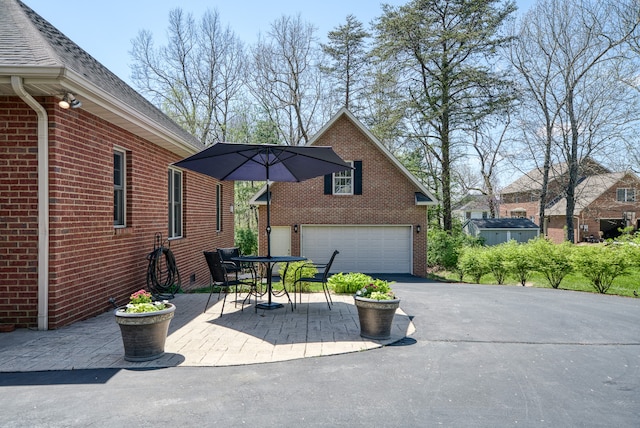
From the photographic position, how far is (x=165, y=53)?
27281 mm

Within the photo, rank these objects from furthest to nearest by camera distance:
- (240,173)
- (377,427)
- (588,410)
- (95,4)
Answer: (95,4)
(240,173)
(588,410)
(377,427)

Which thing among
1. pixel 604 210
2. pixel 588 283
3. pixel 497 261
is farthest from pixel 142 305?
pixel 604 210

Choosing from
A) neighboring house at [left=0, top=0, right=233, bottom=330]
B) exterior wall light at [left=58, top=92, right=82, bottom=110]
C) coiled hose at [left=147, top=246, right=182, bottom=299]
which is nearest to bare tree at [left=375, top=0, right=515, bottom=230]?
coiled hose at [left=147, top=246, right=182, bottom=299]

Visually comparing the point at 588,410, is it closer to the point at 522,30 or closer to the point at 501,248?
the point at 501,248

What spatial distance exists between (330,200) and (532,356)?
12.3 metres

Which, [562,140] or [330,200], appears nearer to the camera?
[330,200]

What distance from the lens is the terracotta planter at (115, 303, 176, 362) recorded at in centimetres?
456

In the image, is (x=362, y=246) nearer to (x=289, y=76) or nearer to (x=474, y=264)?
(x=474, y=264)

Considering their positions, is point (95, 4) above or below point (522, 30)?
below

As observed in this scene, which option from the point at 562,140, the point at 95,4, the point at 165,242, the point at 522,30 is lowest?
the point at 165,242

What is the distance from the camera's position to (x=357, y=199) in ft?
56.0

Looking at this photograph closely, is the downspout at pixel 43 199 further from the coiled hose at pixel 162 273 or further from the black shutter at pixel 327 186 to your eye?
the black shutter at pixel 327 186

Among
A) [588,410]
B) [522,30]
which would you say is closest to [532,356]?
[588,410]

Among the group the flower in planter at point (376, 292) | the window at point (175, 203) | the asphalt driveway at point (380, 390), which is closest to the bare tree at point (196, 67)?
the window at point (175, 203)
